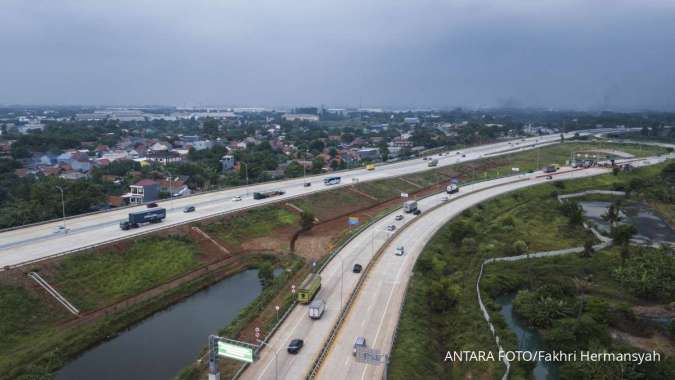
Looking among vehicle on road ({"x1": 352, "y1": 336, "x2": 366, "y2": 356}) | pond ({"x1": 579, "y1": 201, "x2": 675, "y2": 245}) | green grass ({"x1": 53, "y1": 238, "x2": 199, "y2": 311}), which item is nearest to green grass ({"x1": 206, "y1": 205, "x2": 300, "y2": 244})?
green grass ({"x1": 53, "y1": 238, "x2": 199, "y2": 311})

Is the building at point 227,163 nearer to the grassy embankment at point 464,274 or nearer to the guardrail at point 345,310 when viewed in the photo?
the guardrail at point 345,310

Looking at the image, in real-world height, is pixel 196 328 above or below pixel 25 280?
below

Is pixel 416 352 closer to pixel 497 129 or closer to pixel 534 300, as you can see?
pixel 534 300

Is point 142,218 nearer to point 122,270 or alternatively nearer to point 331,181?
point 122,270

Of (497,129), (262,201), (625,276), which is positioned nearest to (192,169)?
(262,201)

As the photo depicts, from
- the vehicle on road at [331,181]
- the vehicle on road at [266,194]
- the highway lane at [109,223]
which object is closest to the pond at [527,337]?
the highway lane at [109,223]

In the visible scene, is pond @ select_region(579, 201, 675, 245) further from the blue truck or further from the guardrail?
the blue truck
